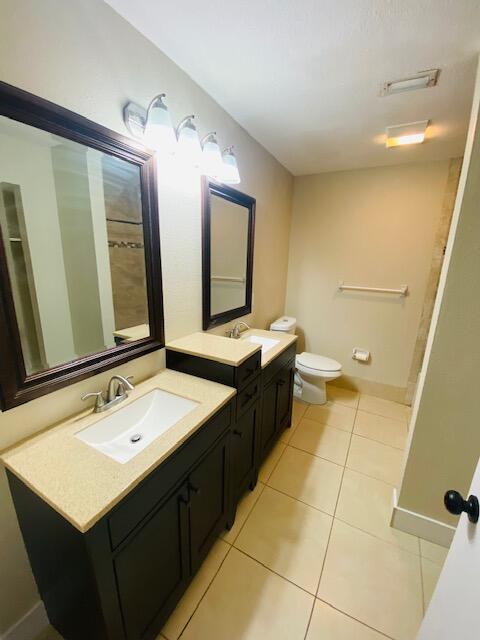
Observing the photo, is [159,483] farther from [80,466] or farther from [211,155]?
[211,155]

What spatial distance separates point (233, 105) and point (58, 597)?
95.7 inches

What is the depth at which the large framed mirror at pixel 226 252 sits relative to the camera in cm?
169

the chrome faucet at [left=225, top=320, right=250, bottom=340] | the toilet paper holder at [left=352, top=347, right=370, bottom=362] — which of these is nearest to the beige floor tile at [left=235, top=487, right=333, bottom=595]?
the chrome faucet at [left=225, top=320, right=250, bottom=340]

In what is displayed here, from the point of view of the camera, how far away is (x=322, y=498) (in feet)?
5.52

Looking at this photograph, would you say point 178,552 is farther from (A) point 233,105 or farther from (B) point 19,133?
(A) point 233,105

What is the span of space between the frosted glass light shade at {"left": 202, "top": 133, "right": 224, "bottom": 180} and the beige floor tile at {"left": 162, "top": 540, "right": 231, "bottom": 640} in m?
2.02

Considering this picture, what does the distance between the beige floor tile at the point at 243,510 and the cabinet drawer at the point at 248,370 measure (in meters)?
0.82

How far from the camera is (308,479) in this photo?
1815mm

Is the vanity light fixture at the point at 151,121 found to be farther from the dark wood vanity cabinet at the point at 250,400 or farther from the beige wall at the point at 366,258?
the beige wall at the point at 366,258

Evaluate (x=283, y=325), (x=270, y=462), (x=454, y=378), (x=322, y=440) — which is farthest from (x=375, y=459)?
(x=283, y=325)

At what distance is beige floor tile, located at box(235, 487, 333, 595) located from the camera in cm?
130

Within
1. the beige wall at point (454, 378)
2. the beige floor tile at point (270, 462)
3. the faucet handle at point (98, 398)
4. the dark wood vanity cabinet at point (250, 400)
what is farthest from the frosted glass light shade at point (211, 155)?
the beige floor tile at point (270, 462)

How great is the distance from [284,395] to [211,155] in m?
1.67

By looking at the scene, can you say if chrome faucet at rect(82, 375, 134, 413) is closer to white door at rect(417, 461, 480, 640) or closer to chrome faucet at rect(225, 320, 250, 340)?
chrome faucet at rect(225, 320, 250, 340)
